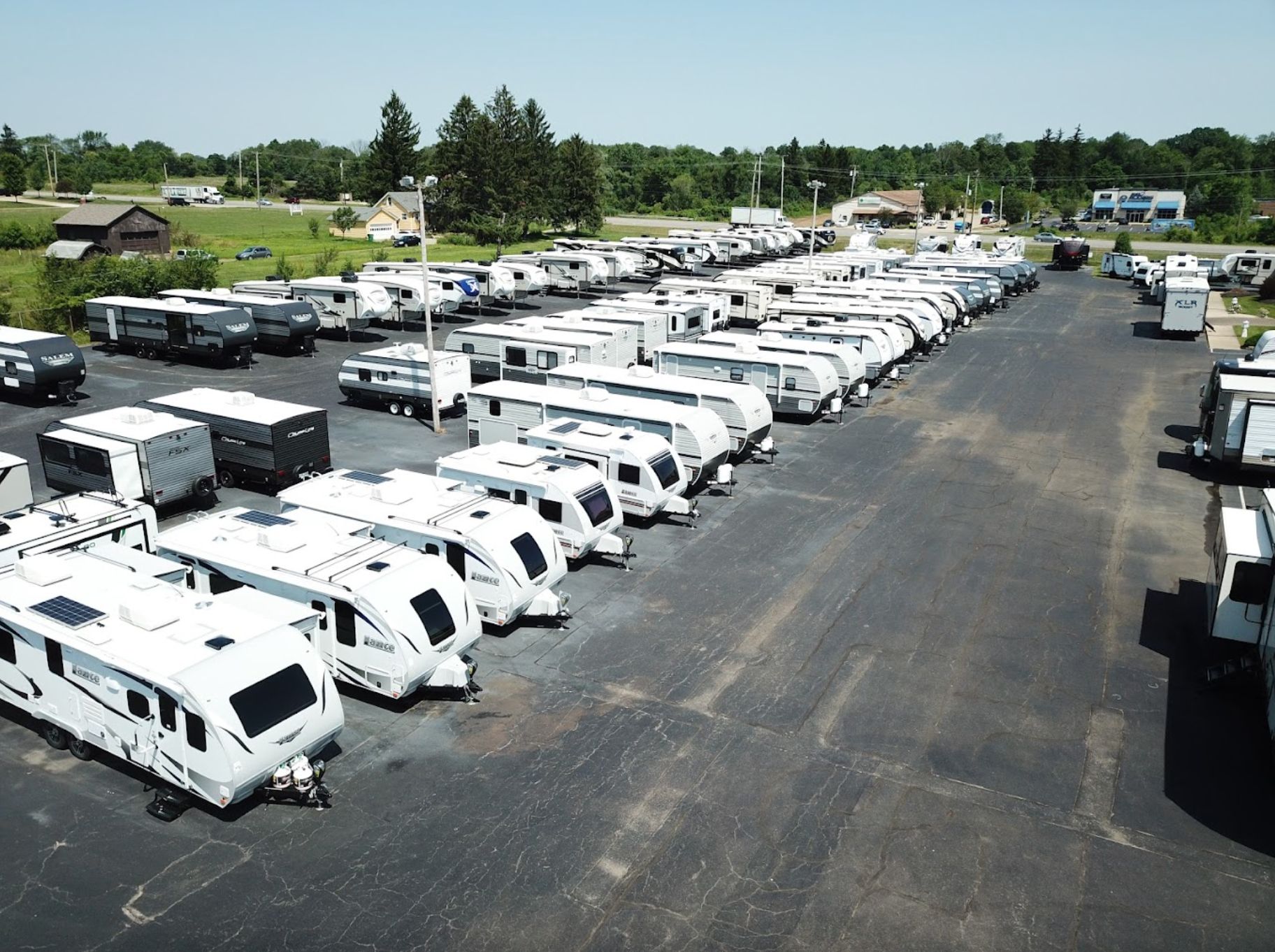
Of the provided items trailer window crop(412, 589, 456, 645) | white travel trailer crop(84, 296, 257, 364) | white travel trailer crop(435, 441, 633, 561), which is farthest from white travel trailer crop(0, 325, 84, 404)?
trailer window crop(412, 589, 456, 645)

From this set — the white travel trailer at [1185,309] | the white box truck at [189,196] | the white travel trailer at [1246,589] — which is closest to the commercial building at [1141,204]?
the white travel trailer at [1185,309]

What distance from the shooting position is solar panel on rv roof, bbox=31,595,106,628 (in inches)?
530

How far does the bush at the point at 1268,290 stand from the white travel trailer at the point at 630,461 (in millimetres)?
59423

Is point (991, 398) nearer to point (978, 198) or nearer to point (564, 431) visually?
point (564, 431)

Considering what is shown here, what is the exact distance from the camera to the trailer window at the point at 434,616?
15219 millimetres

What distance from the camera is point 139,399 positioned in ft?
112

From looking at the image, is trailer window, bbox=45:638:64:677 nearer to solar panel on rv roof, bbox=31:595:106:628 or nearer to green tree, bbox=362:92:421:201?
solar panel on rv roof, bbox=31:595:106:628

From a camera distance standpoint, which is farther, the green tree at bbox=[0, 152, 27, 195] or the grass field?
the green tree at bbox=[0, 152, 27, 195]

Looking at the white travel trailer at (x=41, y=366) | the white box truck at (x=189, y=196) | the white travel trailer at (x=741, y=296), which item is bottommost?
the white travel trailer at (x=41, y=366)

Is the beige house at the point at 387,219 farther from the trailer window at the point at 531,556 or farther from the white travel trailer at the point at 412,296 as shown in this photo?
the trailer window at the point at 531,556

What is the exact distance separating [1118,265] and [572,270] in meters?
48.7

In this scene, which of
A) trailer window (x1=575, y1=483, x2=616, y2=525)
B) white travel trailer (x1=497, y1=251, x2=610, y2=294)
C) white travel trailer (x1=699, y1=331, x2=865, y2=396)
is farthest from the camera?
white travel trailer (x1=497, y1=251, x2=610, y2=294)

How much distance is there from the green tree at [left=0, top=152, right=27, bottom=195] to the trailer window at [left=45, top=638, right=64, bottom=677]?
127339 millimetres

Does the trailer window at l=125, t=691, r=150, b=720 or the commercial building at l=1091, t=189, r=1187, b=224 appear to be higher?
the commercial building at l=1091, t=189, r=1187, b=224
